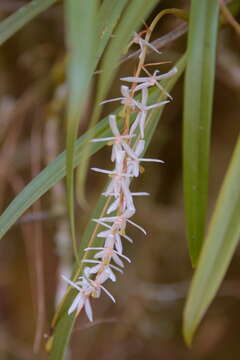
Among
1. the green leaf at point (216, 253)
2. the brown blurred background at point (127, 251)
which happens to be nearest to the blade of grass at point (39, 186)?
the green leaf at point (216, 253)

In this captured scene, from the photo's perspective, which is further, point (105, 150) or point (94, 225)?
point (105, 150)

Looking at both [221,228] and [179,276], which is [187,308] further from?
[179,276]

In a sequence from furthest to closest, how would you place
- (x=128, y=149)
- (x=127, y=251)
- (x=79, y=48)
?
(x=127, y=251), (x=128, y=149), (x=79, y=48)

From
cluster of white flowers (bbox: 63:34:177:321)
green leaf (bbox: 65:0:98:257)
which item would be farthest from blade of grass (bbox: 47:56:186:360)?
green leaf (bbox: 65:0:98:257)

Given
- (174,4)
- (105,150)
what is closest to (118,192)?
(174,4)

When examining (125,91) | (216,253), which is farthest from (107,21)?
(216,253)

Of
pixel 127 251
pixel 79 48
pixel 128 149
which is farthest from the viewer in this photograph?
pixel 127 251

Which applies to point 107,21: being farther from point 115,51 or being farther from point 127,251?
point 127,251
